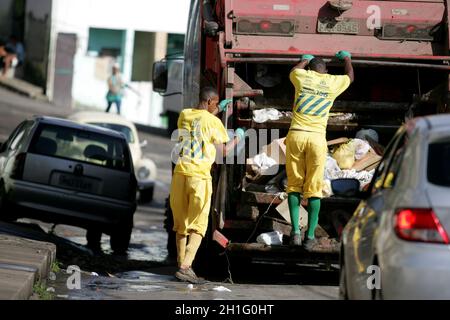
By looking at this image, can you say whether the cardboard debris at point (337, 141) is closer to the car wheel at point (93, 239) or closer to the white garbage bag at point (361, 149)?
the white garbage bag at point (361, 149)

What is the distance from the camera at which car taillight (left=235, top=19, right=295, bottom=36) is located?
40.3 ft

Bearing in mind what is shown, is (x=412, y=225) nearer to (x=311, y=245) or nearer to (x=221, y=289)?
(x=221, y=289)

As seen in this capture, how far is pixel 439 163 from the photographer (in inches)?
275

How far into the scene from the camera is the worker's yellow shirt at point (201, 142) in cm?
1159

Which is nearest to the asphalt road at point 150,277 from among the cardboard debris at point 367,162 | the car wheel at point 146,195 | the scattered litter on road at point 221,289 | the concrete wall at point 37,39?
the scattered litter on road at point 221,289

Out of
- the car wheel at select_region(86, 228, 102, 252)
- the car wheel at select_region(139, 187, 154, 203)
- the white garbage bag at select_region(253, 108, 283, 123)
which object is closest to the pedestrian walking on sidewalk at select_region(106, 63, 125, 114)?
the car wheel at select_region(139, 187, 154, 203)

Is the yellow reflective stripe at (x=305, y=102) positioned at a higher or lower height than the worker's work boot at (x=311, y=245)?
higher

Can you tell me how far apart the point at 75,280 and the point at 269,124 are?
2501 mm

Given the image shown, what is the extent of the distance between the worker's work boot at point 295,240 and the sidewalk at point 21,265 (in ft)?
7.22

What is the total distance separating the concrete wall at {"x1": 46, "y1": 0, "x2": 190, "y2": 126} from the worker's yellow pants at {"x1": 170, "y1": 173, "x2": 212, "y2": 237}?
2525 centimetres

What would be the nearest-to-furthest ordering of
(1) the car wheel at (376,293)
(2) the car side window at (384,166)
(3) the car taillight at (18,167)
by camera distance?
(1) the car wheel at (376,293) < (2) the car side window at (384,166) < (3) the car taillight at (18,167)

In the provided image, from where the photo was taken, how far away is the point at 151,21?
37438 mm

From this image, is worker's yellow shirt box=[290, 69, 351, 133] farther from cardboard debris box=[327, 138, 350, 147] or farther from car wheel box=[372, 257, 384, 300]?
car wheel box=[372, 257, 384, 300]
